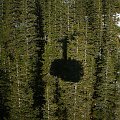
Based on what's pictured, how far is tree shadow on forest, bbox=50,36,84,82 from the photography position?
55438 millimetres

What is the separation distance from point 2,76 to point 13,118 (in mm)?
5756

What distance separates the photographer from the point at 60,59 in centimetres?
5631

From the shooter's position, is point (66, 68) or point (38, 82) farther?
point (66, 68)

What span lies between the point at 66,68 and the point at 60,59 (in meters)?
2.00

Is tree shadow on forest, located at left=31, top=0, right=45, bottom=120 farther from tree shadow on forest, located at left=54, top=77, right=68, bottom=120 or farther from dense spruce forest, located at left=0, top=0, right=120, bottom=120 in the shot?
tree shadow on forest, located at left=54, top=77, right=68, bottom=120

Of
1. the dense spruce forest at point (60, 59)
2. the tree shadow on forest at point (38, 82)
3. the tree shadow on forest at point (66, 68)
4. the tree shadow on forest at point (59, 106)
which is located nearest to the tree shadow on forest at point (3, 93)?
the dense spruce forest at point (60, 59)

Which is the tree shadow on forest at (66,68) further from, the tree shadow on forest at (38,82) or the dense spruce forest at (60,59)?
the tree shadow on forest at (38,82)

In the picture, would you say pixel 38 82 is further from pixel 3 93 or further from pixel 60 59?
pixel 3 93

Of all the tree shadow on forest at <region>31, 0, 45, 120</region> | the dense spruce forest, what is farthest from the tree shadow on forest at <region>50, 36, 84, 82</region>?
the tree shadow on forest at <region>31, 0, 45, 120</region>

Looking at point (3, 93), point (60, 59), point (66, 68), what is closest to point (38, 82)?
point (60, 59)

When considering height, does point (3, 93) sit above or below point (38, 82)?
below

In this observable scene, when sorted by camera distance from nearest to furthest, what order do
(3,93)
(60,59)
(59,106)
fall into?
(59,106) → (3,93) → (60,59)

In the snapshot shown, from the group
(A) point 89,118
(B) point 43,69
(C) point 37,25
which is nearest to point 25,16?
(C) point 37,25

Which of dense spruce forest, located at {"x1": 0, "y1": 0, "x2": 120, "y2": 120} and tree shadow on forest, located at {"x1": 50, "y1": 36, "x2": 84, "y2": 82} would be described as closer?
dense spruce forest, located at {"x1": 0, "y1": 0, "x2": 120, "y2": 120}
